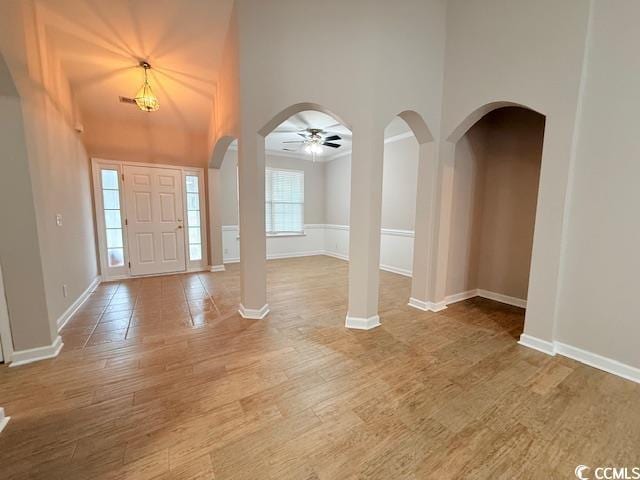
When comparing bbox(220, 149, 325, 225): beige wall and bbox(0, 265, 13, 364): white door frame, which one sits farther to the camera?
bbox(220, 149, 325, 225): beige wall

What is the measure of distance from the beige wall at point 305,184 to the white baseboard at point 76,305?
8.77 feet

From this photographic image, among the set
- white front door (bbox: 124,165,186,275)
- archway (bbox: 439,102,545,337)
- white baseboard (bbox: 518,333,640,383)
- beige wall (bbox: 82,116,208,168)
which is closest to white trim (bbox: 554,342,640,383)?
white baseboard (bbox: 518,333,640,383)

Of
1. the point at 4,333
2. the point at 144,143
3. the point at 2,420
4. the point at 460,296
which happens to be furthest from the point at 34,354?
Answer: the point at 460,296

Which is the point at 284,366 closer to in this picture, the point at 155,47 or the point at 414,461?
the point at 414,461

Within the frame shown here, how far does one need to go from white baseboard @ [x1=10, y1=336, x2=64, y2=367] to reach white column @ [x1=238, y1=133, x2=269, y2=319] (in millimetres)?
1708

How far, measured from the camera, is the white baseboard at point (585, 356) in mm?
2080

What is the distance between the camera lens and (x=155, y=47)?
344 centimetres

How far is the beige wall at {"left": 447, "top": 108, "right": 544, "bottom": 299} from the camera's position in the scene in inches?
133

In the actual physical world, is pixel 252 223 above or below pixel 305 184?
below

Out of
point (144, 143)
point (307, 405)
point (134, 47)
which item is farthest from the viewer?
point (144, 143)

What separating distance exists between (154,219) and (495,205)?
6003 mm

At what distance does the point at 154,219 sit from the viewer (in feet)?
16.8

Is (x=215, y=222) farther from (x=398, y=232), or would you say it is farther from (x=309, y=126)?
(x=398, y=232)

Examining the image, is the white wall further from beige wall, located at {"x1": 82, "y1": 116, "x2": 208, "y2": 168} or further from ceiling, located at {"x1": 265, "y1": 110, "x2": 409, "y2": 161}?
beige wall, located at {"x1": 82, "y1": 116, "x2": 208, "y2": 168}
